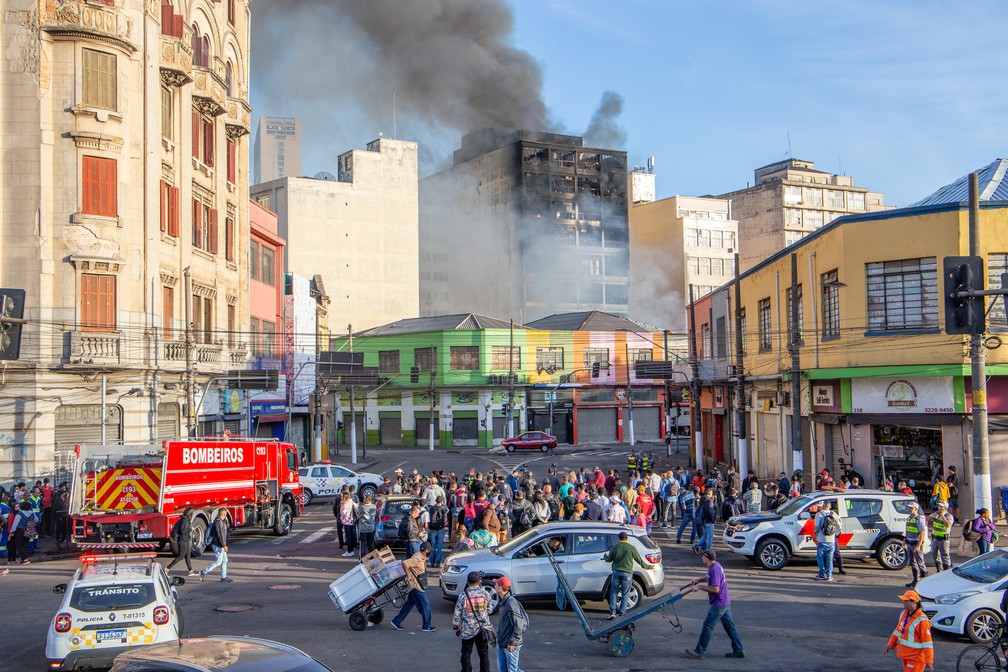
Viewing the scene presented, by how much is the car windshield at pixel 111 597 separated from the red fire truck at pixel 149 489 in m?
9.95

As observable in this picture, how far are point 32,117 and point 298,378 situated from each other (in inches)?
1019

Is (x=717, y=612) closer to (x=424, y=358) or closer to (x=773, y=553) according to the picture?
(x=773, y=553)

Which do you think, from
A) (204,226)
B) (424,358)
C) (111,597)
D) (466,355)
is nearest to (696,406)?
(466,355)

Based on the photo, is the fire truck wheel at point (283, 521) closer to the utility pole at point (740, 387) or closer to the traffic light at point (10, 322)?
the traffic light at point (10, 322)

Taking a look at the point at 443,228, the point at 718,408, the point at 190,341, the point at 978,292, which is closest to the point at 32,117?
the point at 190,341

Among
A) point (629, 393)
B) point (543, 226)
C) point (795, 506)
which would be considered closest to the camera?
point (795, 506)

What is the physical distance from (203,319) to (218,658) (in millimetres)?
30604

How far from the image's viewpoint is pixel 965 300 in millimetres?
17078

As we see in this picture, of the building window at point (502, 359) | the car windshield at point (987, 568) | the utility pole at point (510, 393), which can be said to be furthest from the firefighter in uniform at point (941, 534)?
the building window at point (502, 359)

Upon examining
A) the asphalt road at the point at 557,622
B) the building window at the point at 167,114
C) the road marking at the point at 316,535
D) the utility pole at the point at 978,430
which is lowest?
the road marking at the point at 316,535

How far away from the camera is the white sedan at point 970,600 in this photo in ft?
46.1

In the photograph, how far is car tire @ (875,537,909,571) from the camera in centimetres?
2048

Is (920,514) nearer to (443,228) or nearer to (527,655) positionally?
(527,655)

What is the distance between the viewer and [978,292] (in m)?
16.9
